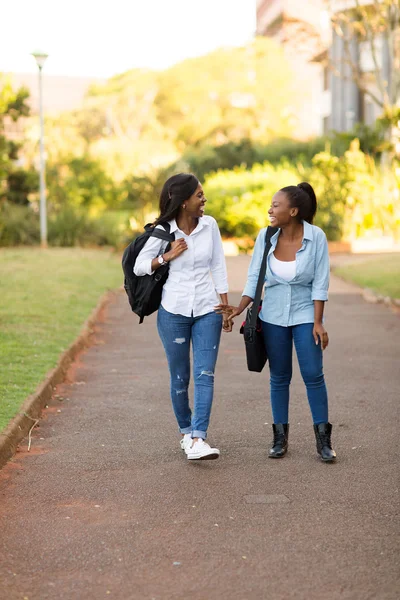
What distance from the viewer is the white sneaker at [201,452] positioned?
645cm

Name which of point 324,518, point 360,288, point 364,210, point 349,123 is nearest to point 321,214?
point 364,210

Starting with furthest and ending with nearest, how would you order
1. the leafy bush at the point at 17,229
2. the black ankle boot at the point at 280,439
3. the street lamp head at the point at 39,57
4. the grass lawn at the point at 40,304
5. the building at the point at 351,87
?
the building at the point at 351,87
the leafy bush at the point at 17,229
the street lamp head at the point at 39,57
the grass lawn at the point at 40,304
the black ankle boot at the point at 280,439

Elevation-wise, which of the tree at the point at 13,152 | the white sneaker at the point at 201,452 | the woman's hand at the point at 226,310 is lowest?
the white sneaker at the point at 201,452

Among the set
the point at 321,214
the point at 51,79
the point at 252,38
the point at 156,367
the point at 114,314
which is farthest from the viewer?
the point at 51,79

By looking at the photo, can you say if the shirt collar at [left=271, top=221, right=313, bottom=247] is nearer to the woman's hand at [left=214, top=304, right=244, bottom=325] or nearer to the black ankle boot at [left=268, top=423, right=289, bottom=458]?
the woman's hand at [left=214, top=304, right=244, bottom=325]

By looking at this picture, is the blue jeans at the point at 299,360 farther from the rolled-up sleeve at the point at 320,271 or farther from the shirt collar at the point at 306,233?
the shirt collar at the point at 306,233

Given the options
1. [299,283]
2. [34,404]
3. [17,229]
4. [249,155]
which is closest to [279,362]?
[299,283]

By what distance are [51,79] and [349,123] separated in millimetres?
134555

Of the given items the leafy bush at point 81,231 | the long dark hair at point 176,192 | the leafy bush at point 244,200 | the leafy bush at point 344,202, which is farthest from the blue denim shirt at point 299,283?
the leafy bush at point 81,231

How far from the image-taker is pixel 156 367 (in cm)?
1061

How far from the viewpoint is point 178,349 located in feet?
21.4

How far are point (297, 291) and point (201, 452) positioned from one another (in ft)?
3.82

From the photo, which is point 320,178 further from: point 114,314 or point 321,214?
point 114,314

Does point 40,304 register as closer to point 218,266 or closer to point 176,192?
point 218,266
